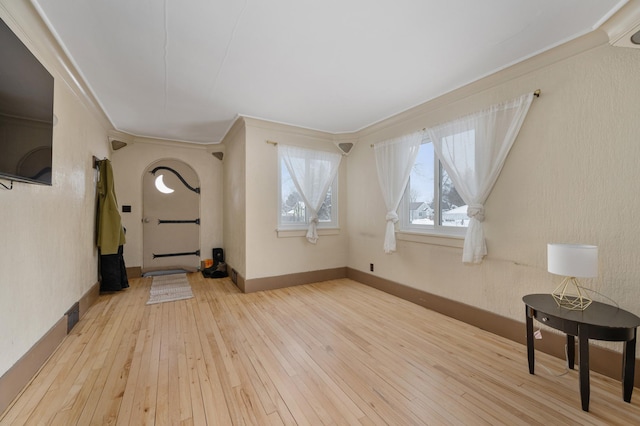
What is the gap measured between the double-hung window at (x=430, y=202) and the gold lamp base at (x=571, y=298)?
98 cm

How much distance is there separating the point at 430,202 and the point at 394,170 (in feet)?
2.26

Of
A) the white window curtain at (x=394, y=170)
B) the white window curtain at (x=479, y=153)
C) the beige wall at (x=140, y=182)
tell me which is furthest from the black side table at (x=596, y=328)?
the beige wall at (x=140, y=182)

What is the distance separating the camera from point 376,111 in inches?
138

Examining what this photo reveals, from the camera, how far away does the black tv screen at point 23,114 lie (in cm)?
142

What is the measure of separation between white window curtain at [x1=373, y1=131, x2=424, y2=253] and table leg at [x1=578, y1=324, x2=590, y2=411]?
2.08 m

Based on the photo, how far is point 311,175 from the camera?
4215mm

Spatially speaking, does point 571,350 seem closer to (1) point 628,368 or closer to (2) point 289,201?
(1) point 628,368

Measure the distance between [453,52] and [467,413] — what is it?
2.65m

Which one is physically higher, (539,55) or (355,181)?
(539,55)

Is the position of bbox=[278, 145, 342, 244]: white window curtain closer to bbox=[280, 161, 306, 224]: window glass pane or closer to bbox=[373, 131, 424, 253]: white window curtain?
bbox=[280, 161, 306, 224]: window glass pane

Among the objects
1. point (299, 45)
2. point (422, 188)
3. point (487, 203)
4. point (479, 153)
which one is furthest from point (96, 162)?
point (487, 203)

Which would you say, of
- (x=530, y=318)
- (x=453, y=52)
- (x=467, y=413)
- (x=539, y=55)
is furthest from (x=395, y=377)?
(x=539, y=55)

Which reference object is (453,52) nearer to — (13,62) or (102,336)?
(13,62)

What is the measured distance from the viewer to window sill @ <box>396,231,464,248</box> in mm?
2863
